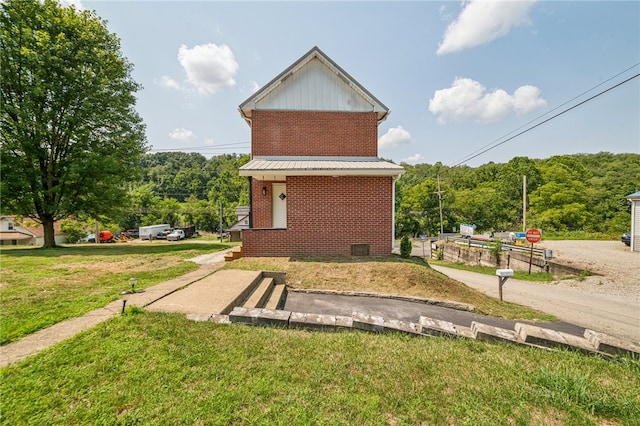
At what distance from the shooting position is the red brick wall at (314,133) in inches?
463

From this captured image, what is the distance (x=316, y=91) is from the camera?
469 inches

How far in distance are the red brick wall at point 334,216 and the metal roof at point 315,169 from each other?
50 centimetres

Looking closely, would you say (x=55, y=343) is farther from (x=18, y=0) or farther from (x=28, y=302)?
(x=18, y=0)

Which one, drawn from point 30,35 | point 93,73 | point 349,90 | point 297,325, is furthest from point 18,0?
point 297,325

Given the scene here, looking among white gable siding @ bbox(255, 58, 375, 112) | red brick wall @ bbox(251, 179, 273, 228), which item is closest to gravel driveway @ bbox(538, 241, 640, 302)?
white gable siding @ bbox(255, 58, 375, 112)

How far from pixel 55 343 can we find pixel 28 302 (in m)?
2.60

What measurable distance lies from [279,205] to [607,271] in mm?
19083

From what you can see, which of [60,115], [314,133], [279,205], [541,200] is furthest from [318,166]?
[541,200]

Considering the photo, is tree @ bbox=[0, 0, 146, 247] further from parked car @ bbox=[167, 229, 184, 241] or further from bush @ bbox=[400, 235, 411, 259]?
parked car @ bbox=[167, 229, 184, 241]

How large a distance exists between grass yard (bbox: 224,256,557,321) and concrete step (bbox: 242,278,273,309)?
766 mm

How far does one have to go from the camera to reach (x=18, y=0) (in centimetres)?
1357

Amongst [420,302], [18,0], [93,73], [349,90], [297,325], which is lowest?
[420,302]

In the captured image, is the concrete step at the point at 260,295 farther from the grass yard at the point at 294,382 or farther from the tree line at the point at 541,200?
the tree line at the point at 541,200

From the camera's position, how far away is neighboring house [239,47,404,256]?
1031cm
